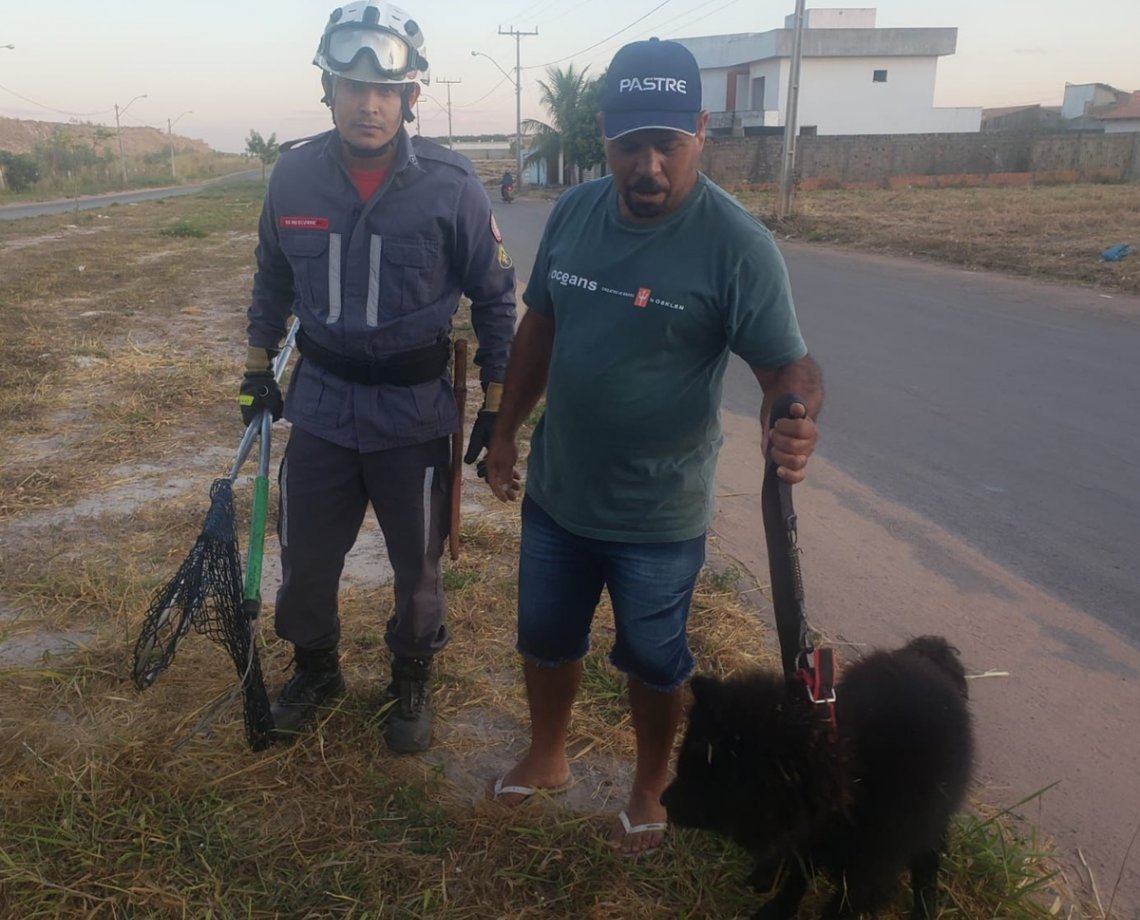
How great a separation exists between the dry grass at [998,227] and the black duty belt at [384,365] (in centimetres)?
1178

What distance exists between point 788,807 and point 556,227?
1.52 m

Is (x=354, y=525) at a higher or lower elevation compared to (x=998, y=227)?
lower

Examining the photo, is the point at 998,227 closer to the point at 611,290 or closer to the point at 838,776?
the point at 611,290

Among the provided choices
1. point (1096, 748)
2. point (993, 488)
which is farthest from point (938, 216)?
point (1096, 748)

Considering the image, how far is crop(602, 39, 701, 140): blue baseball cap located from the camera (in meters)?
2.13

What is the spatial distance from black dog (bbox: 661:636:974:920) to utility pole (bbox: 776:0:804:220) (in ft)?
66.0

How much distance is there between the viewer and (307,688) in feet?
10.5

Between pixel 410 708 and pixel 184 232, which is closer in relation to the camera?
pixel 410 708

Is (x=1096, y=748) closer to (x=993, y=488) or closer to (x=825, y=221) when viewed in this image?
(x=993, y=488)

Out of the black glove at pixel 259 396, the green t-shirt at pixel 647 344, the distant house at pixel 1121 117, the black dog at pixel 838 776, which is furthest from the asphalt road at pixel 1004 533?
the distant house at pixel 1121 117

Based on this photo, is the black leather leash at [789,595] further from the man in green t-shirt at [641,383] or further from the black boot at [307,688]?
the black boot at [307,688]

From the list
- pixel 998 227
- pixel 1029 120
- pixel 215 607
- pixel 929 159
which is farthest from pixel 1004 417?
pixel 1029 120

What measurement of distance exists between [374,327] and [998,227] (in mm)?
19085

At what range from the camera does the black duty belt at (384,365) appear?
2844 millimetres
